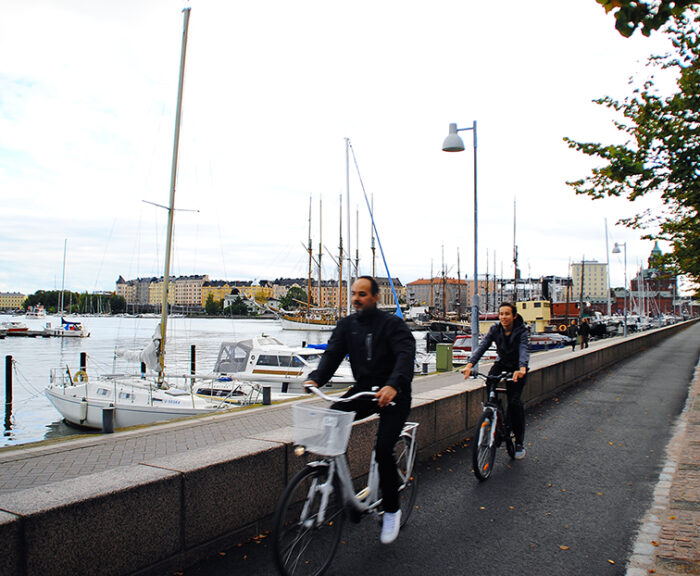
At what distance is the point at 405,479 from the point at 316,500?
1141 millimetres

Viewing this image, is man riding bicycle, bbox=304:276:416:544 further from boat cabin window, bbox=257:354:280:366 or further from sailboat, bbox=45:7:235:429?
boat cabin window, bbox=257:354:280:366

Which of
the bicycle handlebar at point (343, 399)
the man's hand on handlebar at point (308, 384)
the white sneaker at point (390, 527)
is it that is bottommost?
the white sneaker at point (390, 527)

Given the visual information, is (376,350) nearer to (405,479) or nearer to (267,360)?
(405,479)

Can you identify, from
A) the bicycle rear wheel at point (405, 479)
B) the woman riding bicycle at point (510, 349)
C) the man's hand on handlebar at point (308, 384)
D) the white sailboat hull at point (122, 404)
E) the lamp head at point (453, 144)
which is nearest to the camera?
the man's hand on handlebar at point (308, 384)

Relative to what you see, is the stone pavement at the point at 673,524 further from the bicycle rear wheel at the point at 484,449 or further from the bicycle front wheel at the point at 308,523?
the bicycle front wheel at the point at 308,523

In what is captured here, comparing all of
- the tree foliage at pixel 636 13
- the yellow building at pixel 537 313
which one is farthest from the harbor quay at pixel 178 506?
the yellow building at pixel 537 313

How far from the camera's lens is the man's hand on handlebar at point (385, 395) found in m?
3.80

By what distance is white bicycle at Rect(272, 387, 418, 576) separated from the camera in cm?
351

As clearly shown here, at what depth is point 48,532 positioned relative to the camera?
306 centimetres

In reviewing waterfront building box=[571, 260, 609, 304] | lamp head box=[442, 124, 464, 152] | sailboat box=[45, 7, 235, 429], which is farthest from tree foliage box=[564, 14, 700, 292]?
waterfront building box=[571, 260, 609, 304]

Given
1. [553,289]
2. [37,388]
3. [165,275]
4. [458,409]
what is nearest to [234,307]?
[553,289]

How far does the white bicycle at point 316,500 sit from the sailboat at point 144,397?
1261 cm

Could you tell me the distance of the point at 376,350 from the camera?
13.3 feet

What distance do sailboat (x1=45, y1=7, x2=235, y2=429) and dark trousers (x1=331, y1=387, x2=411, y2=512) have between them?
1238 cm
